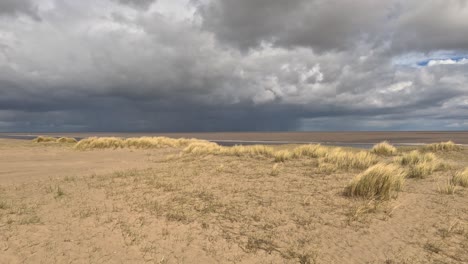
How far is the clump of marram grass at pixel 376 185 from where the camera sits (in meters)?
8.36

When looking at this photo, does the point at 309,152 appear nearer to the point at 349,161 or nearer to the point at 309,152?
the point at 309,152

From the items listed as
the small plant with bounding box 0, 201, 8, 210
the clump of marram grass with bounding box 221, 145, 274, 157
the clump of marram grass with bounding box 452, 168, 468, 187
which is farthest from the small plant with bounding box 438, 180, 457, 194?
the small plant with bounding box 0, 201, 8, 210

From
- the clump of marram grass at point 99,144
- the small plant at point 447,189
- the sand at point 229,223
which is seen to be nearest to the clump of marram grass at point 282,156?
the sand at point 229,223

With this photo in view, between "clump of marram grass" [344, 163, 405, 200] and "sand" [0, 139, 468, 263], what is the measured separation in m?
0.36

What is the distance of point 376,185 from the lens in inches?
340

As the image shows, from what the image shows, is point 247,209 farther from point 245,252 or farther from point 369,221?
point 369,221

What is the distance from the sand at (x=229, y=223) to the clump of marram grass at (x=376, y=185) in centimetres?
36

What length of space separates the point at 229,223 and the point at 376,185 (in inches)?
177

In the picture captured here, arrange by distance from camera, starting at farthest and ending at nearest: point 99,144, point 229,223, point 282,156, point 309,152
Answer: point 99,144 → point 309,152 → point 282,156 → point 229,223

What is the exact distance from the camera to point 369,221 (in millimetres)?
6699

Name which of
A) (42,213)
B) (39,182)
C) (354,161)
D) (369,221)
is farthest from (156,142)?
(369,221)

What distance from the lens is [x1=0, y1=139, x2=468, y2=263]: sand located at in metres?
5.34

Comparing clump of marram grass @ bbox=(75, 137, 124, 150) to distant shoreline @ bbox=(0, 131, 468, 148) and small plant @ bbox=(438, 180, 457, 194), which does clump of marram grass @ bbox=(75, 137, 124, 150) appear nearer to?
distant shoreline @ bbox=(0, 131, 468, 148)

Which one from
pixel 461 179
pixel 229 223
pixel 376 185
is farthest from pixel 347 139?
pixel 229 223
